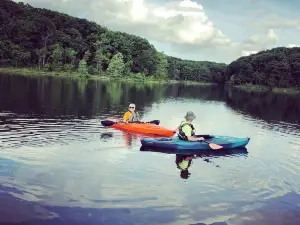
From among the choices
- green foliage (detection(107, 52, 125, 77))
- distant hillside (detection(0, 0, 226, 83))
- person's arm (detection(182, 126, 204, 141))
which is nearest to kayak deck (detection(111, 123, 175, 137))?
person's arm (detection(182, 126, 204, 141))

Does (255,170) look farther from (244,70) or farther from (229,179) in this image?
(244,70)

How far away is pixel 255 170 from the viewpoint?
1505cm

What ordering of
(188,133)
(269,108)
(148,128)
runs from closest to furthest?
(188,133) → (148,128) → (269,108)

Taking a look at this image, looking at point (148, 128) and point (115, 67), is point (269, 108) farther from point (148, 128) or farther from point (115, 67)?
point (115, 67)

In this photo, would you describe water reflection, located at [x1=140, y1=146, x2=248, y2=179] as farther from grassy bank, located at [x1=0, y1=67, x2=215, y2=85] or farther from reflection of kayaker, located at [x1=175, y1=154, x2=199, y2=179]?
grassy bank, located at [x1=0, y1=67, x2=215, y2=85]

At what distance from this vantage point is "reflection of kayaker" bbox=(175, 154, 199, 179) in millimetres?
13573

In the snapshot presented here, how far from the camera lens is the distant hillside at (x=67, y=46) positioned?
9677 cm

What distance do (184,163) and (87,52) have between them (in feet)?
308

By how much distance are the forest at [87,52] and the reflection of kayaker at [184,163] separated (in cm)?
8486

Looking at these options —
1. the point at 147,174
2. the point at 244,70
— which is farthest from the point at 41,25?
the point at 147,174

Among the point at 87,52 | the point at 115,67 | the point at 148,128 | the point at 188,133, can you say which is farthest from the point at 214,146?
the point at 87,52

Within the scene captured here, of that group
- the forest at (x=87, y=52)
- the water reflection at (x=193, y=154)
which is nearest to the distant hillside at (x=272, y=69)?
the forest at (x=87, y=52)

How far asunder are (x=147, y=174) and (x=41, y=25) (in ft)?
338

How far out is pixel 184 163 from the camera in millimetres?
15289
